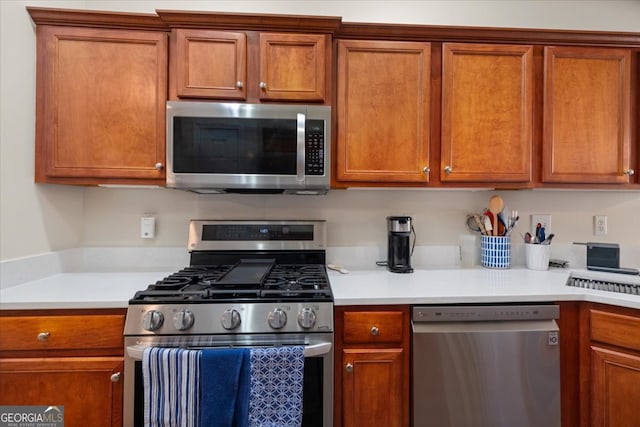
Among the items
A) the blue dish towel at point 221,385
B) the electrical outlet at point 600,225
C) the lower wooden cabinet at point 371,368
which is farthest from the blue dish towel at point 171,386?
the electrical outlet at point 600,225

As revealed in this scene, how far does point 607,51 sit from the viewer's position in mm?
1573

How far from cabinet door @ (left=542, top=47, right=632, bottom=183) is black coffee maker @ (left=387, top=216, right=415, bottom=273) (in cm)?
78

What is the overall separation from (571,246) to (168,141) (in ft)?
7.97

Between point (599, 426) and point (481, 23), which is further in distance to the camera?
point (481, 23)

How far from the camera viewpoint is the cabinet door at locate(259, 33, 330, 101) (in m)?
1.46

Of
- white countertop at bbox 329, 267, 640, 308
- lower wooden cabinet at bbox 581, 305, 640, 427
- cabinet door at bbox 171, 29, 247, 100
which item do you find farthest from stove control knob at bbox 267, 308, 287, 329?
lower wooden cabinet at bbox 581, 305, 640, 427

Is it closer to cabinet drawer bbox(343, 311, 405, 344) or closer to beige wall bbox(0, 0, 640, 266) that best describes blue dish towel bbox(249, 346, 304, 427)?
cabinet drawer bbox(343, 311, 405, 344)

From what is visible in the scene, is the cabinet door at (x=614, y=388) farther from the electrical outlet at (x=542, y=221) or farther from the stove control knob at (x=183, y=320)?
the stove control knob at (x=183, y=320)

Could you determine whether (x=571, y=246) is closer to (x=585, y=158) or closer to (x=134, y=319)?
(x=585, y=158)

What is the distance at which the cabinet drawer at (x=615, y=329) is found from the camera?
46.1 inches

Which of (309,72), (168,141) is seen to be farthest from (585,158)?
(168,141)

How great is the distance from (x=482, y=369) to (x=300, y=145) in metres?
1.25

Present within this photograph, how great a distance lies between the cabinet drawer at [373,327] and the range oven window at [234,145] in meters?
0.73

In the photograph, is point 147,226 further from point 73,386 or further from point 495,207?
point 495,207
